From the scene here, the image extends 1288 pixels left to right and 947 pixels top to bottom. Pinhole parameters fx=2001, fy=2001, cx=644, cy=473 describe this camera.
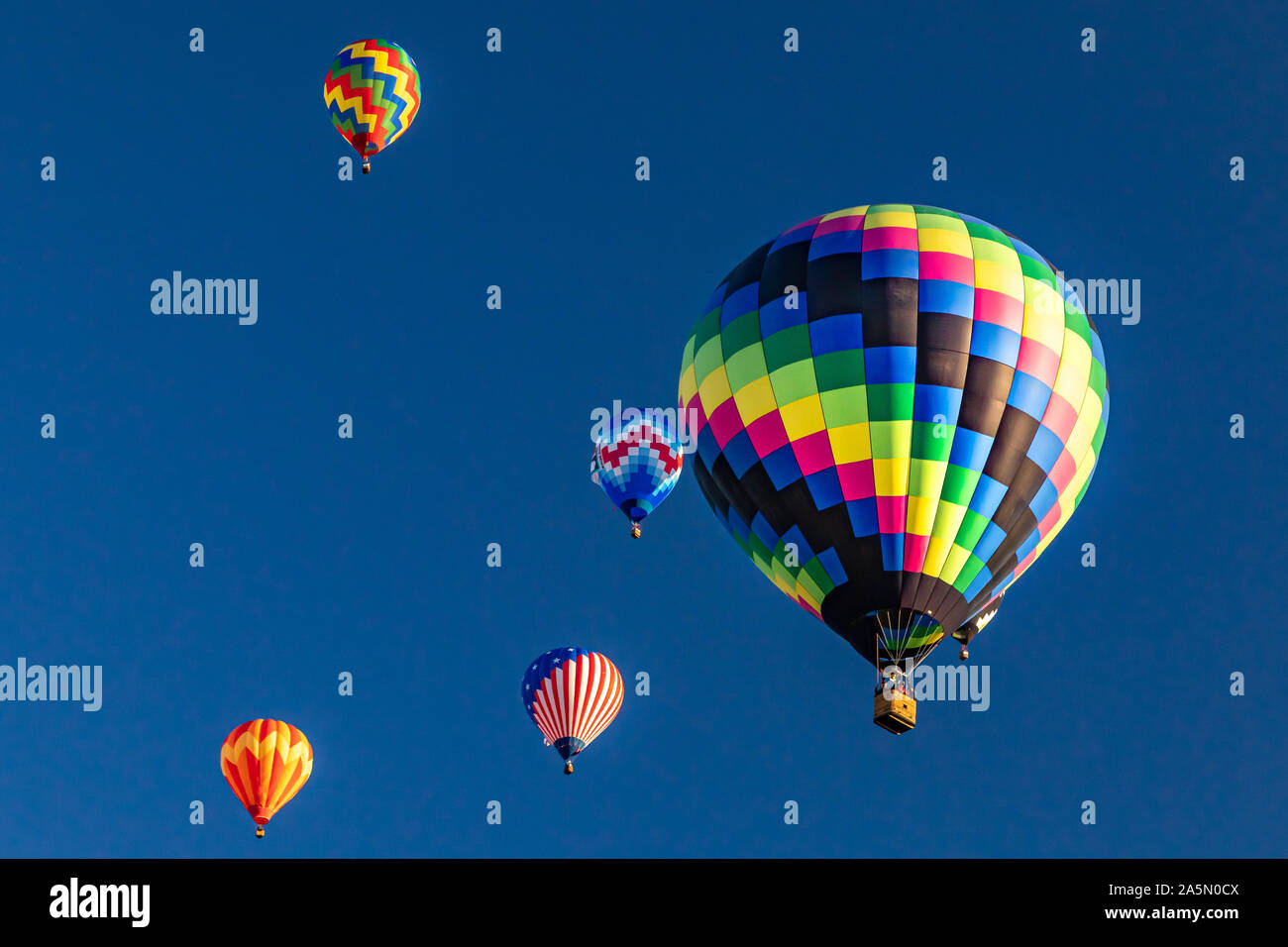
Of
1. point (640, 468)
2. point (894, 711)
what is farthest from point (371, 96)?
point (894, 711)

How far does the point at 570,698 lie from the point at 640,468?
145 inches

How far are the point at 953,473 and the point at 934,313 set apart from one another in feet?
6.26

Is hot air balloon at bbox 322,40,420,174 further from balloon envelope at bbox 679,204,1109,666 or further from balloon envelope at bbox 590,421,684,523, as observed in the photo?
balloon envelope at bbox 679,204,1109,666

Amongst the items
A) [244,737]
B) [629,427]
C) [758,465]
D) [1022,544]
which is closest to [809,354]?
[758,465]

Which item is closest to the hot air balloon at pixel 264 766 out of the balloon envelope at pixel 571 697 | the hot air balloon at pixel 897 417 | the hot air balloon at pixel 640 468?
the balloon envelope at pixel 571 697

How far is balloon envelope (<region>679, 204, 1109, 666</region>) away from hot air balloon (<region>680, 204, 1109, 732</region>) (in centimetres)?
2

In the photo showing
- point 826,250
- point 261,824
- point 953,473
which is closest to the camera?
point 953,473

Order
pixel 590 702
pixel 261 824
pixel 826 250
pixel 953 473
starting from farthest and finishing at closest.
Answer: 1. pixel 590 702
2. pixel 261 824
3. pixel 826 250
4. pixel 953 473

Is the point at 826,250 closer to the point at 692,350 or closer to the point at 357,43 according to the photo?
the point at 692,350

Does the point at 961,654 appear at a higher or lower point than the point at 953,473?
lower

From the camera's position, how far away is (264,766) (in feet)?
94.3

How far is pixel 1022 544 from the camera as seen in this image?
22375 mm

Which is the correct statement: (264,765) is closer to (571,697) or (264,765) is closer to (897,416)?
(571,697)

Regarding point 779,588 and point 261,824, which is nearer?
point 779,588
